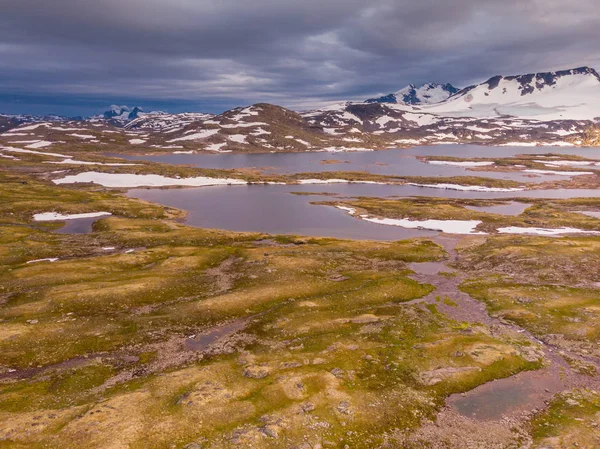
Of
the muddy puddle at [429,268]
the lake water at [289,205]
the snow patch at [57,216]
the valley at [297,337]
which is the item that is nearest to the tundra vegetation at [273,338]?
the valley at [297,337]

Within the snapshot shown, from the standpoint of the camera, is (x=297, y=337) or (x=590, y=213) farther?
(x=590, y=213)

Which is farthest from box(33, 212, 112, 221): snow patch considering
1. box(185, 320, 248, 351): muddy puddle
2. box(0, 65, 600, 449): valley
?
box(185, 320, 248, 351): muddy puddle

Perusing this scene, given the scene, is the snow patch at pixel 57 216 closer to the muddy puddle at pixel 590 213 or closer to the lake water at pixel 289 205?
the lake water at pixel 289 205

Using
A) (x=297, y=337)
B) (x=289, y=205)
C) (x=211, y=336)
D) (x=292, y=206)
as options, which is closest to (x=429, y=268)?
(x=297, y=337)

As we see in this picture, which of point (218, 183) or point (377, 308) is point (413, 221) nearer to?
point (377, 308)

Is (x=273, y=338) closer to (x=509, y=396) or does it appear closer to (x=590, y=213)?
(x=509, y=396)

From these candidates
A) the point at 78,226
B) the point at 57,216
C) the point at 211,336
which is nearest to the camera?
the point at 211,336

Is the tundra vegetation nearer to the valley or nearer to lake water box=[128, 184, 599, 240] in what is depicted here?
the valley

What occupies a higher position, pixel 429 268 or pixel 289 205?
pixel 289 205

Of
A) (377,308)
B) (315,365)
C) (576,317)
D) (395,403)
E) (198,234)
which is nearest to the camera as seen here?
(395,403)

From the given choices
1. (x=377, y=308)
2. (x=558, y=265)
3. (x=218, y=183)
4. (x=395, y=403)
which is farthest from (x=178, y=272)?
(x=218, y=183)

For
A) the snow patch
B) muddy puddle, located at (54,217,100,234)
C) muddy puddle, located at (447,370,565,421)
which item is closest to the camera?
muddy puddle, located at (447,370,565,421)
